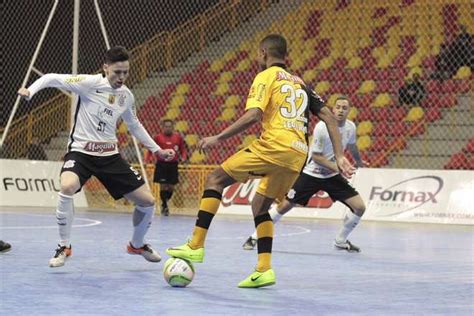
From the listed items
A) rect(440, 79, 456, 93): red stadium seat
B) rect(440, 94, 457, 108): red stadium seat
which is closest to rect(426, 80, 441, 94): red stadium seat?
rect(440, 79, 456, 93): red stadium seat

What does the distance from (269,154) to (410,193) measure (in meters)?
11.0

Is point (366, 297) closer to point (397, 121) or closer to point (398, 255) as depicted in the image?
point (398, 255)

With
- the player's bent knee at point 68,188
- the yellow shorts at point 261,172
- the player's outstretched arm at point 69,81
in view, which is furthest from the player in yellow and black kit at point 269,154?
the player's outstretched arm at point 69,81

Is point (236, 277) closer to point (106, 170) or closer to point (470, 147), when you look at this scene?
point (106, 170)

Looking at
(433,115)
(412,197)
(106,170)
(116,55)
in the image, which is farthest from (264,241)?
(433,115)

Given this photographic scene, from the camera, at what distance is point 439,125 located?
2103 cm

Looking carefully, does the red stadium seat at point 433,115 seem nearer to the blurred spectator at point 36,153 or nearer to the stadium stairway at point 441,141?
the stadium stairway at point 441,141

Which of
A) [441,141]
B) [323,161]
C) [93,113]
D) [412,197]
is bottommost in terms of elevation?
[412,197]

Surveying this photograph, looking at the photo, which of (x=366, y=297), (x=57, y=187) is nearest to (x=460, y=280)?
(x=366, y=297)

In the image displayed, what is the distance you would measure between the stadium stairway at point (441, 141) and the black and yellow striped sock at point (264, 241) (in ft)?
43.1

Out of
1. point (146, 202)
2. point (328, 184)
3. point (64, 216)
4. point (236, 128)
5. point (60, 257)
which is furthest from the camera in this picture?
point (328, 184)

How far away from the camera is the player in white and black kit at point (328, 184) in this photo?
10633 mm

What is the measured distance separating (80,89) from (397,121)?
1422cm

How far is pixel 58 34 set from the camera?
2450 centimetres
